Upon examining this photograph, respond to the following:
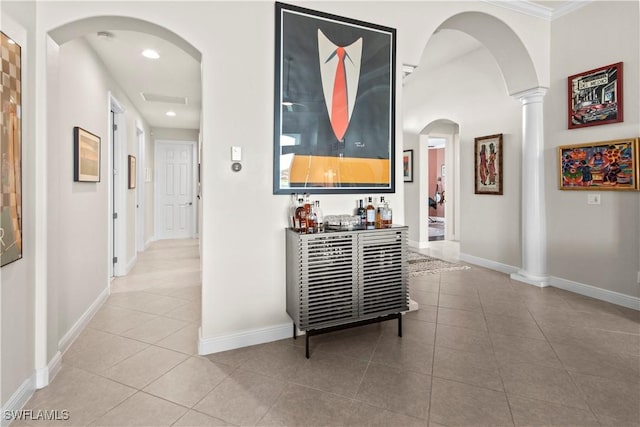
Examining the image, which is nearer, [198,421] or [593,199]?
[198,421]

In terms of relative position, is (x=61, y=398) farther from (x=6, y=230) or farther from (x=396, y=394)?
(x=396, y=394)

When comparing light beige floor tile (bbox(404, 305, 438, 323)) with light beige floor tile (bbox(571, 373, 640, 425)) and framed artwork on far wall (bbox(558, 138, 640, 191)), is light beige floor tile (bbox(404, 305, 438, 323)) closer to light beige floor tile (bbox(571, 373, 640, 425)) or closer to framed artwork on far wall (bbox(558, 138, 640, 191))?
light beige floor tile (bbox(571, 373, 640, 425))

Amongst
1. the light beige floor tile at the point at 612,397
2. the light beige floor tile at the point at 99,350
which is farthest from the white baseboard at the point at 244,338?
the light beige floor tile at the point at 612,397

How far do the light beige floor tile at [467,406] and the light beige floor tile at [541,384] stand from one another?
0.14m

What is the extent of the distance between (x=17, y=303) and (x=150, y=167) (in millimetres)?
6150

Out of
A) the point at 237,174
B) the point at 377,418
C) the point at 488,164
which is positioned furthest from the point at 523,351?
the point at 488,164

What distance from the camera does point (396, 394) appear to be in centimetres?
190

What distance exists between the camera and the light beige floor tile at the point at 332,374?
197 cm

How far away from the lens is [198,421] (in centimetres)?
170

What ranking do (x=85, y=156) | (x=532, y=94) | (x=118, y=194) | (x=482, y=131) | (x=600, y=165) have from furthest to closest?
(x=482, y=131) → (x=118, y=194) → (x=532, y=94) → (x=600, y=165) → (x=85, y=156)

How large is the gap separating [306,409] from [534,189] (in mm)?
3660

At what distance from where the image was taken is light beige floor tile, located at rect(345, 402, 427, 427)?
166cm

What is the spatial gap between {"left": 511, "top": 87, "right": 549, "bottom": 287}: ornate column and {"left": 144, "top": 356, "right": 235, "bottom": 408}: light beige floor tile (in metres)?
3.64

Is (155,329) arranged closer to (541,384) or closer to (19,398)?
(19,398)
